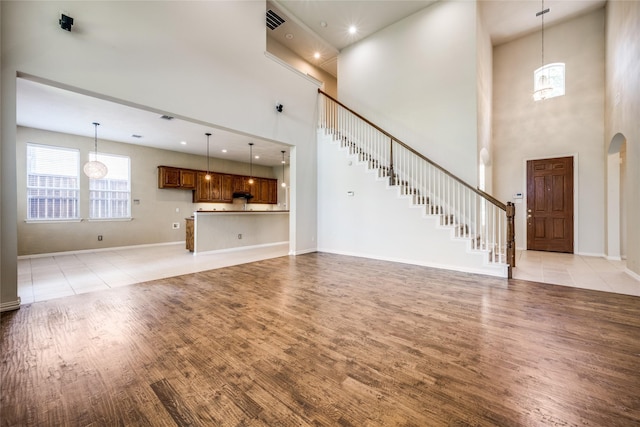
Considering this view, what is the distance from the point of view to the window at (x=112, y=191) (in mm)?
6910

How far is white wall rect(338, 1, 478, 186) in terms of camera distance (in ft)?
17.6

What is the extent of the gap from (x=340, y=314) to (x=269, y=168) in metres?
9.29

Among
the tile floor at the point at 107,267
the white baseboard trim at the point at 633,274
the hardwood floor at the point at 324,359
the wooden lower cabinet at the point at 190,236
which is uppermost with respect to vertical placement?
the wooden lower cabinet at the point at 190,236

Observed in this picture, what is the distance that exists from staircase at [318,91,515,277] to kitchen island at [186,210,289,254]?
2.09m

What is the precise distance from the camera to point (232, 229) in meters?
7.09

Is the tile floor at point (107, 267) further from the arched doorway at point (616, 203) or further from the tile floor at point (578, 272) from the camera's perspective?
the arched doorway at point (616, 203)

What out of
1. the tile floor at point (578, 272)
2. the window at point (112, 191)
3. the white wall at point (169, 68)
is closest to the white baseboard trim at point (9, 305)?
the white wall at point (169, 68)

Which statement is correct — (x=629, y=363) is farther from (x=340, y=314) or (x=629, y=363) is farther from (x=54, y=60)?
(x=54, y=60)

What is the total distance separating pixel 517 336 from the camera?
90.1 inches

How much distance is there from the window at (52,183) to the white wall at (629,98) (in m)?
11.5

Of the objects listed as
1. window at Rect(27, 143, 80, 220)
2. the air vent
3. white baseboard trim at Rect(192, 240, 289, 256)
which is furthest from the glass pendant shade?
the air vent

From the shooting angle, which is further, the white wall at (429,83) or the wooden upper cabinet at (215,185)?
the wooden upper cabinet at (215,185)

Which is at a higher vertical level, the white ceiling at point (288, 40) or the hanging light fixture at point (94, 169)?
the white ceiling at point (288, 40)

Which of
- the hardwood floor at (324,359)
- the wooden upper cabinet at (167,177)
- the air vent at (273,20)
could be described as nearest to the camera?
the hardwood floor at (324,359)
